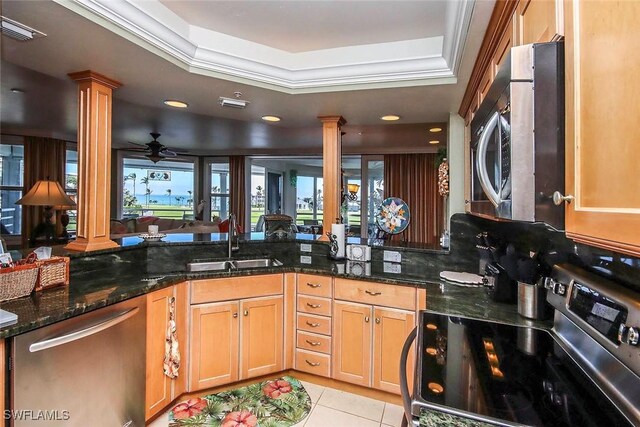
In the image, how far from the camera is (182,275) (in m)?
2.16

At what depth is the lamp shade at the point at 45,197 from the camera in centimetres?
304

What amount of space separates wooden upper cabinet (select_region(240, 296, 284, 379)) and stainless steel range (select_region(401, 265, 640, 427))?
140cm

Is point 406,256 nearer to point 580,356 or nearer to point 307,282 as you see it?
point 307,282

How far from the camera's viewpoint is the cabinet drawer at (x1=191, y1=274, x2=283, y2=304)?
2.20 metres

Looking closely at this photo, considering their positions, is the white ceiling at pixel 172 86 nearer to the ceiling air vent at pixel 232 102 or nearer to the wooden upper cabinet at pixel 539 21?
the ceiling air vent at pixel 232 102

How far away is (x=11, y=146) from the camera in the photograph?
5.05 m

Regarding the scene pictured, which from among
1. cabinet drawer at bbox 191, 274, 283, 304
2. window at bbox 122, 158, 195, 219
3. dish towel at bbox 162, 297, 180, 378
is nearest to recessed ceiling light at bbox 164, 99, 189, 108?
cabinet drawer at bbox 191, 274, 283, 304

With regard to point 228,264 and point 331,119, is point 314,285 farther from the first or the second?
point 331,119

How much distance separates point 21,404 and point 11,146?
5569 millimetres

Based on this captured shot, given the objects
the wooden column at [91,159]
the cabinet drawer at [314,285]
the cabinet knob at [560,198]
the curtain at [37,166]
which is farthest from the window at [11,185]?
the cabinet knob at [560,198]

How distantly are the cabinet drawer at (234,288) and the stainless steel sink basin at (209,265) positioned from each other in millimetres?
452

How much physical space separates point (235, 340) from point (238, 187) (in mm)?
5119

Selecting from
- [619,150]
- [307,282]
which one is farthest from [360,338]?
[619,150]

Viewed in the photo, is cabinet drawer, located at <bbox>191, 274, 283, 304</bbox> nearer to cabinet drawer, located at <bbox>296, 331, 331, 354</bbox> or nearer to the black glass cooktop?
cabinet drawer, located at <bbox>296, 331, 331, 354</bbox>
